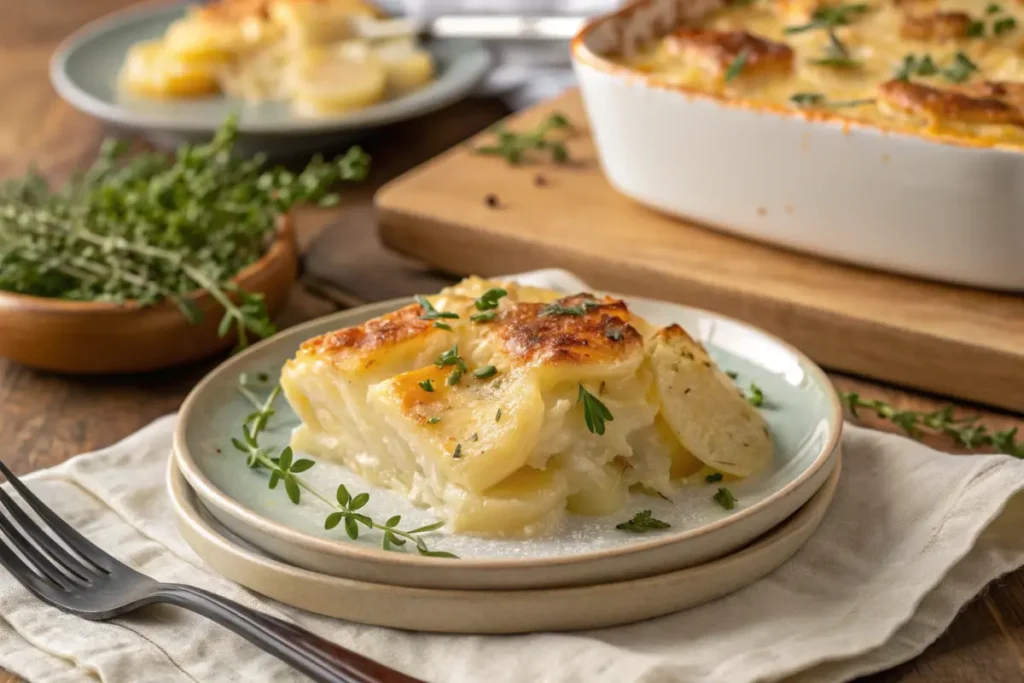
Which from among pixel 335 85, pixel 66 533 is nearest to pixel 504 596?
pixel 66 533

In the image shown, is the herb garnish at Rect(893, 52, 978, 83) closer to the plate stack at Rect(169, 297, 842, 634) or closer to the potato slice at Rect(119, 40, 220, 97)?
the plate stack at Rect(169, 297, 842, 634)

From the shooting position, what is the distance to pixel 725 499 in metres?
1.72

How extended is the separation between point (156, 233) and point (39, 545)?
905 millimetres

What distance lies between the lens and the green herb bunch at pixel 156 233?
2402mm

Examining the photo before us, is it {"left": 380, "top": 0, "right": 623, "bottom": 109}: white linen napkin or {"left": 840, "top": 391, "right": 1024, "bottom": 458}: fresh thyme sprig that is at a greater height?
{"left": 840, "top": 391, "right": 1024, "bottom": 458}: fresh thyme sprig

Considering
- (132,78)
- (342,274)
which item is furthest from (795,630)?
(132,78)

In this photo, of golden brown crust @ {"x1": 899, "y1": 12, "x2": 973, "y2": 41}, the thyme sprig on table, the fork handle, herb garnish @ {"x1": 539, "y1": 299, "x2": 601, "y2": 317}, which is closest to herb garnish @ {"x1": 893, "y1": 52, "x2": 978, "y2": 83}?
golden brown crust @ {"x1": 899, "y1": 12, "x2": 973, "y2": 41}

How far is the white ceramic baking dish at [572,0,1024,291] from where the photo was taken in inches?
89.7

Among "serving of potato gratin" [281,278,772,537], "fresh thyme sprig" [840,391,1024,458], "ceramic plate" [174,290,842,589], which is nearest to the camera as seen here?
"ceramic plate" [174,290,842,589]

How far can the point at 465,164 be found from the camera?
123 inches

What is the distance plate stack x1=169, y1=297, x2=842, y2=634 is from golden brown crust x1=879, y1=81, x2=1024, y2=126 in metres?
0.68

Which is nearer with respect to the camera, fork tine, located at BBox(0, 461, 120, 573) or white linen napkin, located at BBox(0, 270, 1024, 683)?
white linen napkin, located at BBox(0, 270, 1024, 683)

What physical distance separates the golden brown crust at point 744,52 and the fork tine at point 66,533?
1520mm

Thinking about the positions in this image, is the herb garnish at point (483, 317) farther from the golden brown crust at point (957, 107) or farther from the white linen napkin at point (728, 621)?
the golden brown crust at point (957, 107)
